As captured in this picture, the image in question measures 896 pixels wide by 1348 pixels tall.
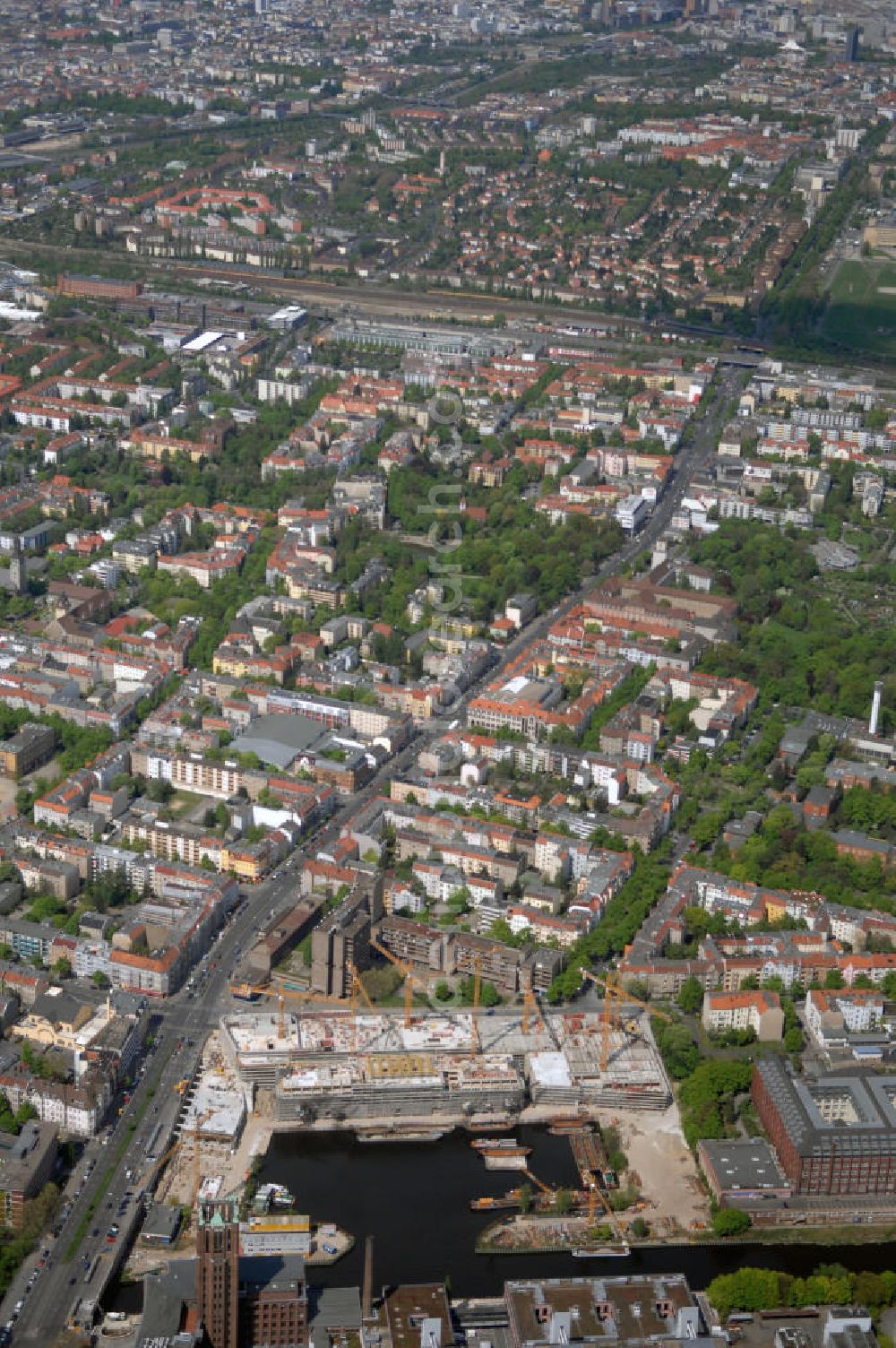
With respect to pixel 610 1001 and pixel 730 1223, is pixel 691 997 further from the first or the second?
pixel 730 1223

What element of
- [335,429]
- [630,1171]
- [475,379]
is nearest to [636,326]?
[475,379]

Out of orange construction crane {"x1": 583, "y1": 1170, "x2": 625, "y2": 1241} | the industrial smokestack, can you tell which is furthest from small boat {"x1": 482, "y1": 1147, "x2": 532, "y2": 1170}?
the industrial smokestack

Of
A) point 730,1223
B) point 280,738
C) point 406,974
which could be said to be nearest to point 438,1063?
point 406,974

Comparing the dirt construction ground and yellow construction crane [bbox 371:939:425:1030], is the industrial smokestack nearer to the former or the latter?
the dirt construction ground

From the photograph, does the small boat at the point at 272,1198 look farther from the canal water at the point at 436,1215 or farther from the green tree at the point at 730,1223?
the green tree at the point at 730,1223

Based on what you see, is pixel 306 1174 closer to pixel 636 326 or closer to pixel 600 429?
pixel 600 429

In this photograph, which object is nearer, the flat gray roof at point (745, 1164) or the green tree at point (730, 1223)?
the green tree at point (730, 1223)

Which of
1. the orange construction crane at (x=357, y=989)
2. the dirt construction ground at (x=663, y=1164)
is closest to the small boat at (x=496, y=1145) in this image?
the dirt construction ground at (x=663, y=1164)
